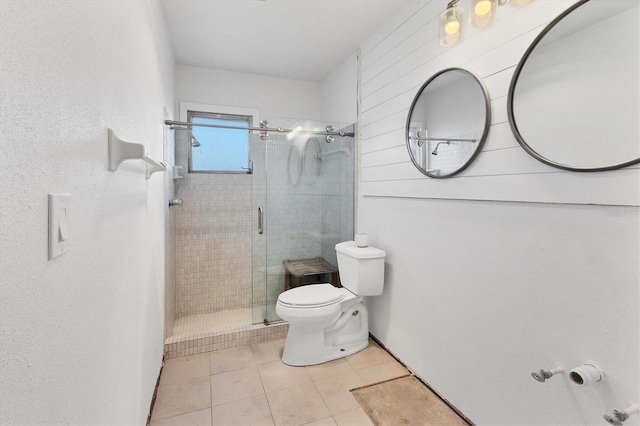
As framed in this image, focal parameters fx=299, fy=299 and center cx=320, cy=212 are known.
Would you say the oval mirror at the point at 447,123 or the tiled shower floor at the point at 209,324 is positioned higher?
the oval mirror at the point at 447,123

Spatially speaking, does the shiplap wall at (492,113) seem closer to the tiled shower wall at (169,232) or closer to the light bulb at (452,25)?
the light bulb at (452,25)

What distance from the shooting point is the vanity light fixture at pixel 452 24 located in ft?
3.81

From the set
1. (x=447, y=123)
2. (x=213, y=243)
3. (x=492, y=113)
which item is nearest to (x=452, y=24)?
(x=492, y=113)

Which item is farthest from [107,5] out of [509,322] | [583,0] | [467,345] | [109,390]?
[467,345]

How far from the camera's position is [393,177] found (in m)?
2.16

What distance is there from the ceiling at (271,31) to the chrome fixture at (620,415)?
229 centimetres

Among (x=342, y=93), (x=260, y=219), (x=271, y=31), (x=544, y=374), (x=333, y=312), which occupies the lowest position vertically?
(x=333, y=312)

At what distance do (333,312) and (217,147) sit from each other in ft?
6.23

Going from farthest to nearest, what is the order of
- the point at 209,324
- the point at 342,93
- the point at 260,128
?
1. the point at 342,93
2. the point at 209,324
3. the point at 260,128

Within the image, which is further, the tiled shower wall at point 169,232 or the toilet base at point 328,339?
the tiled shower wall at point 169,232

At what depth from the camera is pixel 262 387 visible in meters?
1.89

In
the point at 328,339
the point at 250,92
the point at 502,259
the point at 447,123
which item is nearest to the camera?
the point at 502,259

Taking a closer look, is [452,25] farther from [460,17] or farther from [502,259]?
[502,259]

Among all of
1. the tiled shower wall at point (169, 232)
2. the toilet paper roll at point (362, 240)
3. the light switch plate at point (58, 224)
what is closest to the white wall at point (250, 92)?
the tiled shower wall at point (169, 232)
